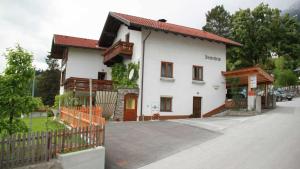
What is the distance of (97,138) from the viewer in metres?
9.43

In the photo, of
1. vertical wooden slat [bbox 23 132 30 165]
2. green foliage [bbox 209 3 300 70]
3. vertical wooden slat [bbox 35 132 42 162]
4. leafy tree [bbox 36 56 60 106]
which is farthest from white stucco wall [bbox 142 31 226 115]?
leafy tree [bbox 36 56 60 106]

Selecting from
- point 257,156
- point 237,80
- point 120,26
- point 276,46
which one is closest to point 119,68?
point 120,26

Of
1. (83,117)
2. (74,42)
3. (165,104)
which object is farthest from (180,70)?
(74,42)

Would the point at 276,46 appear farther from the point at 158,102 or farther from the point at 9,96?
the point at 9,96

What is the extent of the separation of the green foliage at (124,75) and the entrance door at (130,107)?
0.89 meters

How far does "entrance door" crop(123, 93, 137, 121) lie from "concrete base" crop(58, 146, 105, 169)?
10.4 meters

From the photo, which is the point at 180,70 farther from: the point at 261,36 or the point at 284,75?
the point at 284,75

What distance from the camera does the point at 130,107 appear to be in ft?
65.3

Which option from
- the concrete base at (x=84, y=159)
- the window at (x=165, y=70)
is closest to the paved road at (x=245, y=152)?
the concrete base at (x=84, y=159)

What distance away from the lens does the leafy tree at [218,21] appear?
5488 cm

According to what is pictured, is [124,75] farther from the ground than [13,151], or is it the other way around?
[124,75]

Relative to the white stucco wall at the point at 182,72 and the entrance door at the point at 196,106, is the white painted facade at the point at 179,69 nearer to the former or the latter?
the white stucco wall at the point at 182,72

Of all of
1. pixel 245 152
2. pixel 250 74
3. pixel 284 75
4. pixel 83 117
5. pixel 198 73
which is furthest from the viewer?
pixel 284 75

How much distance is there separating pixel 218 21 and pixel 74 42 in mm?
36366
